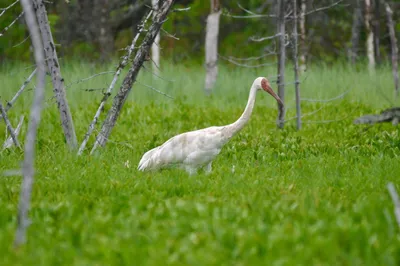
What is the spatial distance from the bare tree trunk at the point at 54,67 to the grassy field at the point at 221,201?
0.50 meters

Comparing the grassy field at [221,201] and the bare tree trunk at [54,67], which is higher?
the bare tree trunk at [54,67]

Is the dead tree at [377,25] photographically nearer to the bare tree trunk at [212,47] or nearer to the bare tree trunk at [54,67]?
the bare tree trunk at [212,47]

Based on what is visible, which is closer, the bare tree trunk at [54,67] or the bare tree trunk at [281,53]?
the bare tree trunk at [54,67]

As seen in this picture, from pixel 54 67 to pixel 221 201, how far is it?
3.59 m

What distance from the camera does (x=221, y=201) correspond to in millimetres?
6320

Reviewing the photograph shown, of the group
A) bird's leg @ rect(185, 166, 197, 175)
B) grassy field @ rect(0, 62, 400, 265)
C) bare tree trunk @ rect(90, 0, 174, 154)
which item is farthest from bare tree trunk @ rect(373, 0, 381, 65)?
bird's leg @ rect(185, 166, 197, 175)

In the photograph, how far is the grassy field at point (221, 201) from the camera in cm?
478

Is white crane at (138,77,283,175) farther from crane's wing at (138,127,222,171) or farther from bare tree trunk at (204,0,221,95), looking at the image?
bare tree trunk at (204,0,221,95)

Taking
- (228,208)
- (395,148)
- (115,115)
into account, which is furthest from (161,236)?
(395,148)

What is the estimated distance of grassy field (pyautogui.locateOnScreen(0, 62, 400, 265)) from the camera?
15.7ft

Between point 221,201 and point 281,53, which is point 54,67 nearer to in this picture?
point 221,201

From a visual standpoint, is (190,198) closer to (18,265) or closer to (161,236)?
(161,236)

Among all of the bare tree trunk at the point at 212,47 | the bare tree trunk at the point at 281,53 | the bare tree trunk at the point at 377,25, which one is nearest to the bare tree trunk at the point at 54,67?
the bare tree trunk at the point at 281,53

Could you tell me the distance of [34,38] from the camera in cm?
466
